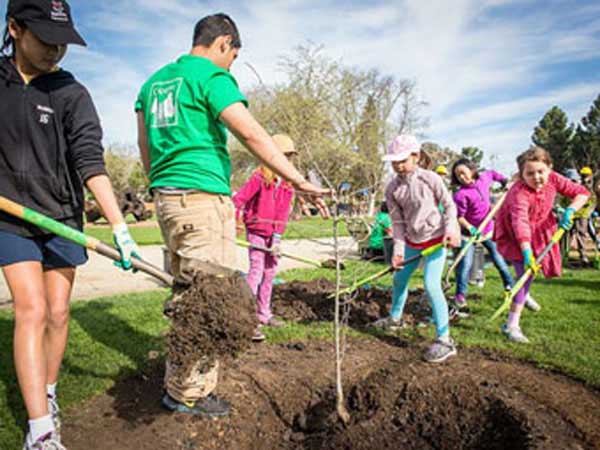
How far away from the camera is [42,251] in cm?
242

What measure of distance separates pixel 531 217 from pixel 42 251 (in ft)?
13.9

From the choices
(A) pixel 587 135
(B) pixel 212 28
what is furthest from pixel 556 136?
(B) pixel 212 28

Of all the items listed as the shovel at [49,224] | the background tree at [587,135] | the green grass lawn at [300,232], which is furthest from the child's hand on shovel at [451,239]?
the background tree at [587,135]

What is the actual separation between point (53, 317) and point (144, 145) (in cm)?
115

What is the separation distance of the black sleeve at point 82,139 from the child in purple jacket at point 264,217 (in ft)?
6.91

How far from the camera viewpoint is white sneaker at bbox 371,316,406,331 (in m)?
4.62

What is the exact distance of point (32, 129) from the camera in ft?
7.55

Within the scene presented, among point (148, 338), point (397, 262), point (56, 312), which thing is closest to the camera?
point (56, 312)

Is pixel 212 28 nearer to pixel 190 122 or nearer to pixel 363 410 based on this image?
pixel 190 122

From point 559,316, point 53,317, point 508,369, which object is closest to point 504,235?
point 559,316

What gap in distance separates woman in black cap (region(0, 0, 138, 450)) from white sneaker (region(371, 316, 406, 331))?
9.81ft

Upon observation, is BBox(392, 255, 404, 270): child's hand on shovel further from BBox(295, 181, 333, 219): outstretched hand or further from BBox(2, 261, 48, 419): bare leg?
BBox(2, 261, 48, 419): bare leg

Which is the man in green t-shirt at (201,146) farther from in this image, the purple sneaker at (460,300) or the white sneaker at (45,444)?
the purple sneaker at (460,300)

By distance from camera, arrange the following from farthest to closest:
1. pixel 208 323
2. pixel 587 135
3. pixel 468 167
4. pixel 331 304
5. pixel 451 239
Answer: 1. pixel 587 135
2. pixel 468 167
3. pixel 331 304
4. pixel 451 239
5. pixel 208 323
